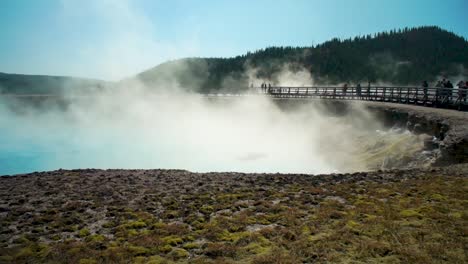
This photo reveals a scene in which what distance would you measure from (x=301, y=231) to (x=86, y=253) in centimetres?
589

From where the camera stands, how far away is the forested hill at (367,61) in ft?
502

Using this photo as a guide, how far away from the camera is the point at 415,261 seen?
6.98 meters

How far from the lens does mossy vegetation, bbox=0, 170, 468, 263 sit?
783 centimetres

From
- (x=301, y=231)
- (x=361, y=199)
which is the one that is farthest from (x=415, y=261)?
(x=361, y=199)

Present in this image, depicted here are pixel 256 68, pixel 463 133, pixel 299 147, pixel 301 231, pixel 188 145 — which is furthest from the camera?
pixel 256 68

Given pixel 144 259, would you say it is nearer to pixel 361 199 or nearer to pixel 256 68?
pixel 361 199

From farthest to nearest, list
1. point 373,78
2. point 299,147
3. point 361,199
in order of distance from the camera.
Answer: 1. point 373,78
2. point 299,147
3. point 361,199

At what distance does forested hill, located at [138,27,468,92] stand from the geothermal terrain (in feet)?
438

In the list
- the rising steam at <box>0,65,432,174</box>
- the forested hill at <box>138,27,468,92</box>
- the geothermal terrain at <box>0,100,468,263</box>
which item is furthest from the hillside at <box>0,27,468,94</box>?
the geothermal terrain at <box>0,100,468,263</box>

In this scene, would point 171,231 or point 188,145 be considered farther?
point 188,145

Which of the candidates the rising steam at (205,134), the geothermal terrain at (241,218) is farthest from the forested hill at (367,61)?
the geothermal terrain at (241,218)

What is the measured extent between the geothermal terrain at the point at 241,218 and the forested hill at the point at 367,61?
133434 mm

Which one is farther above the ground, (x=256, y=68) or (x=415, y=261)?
(x=256, y=68)

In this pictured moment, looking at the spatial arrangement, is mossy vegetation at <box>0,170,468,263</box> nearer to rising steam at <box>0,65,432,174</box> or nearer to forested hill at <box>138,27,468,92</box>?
rising steam at <box>0,65,432,174</box>
